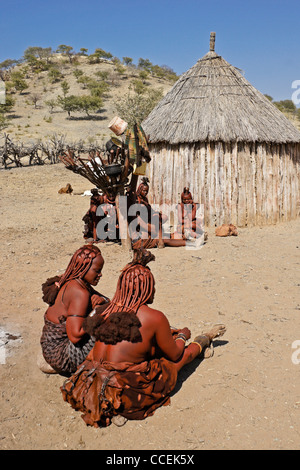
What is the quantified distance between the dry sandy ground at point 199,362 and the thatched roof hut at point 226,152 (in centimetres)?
97

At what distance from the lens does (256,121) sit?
8930 mm

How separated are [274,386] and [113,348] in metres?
1.37

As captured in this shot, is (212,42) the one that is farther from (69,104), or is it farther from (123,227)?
(69,104)

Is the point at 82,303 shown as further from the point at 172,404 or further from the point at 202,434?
the point at 202,434

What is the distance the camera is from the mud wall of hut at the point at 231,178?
28.9 feet

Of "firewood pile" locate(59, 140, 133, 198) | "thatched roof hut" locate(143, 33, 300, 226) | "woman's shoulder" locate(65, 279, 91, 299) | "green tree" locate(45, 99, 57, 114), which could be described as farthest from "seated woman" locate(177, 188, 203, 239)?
"green tree" locate(45, 99, 57, 114)

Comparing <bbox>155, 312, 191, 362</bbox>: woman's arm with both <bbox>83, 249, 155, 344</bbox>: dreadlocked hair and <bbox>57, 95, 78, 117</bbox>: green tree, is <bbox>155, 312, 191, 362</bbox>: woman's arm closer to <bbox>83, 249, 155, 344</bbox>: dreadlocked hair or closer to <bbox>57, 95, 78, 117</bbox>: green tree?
<bbox>83, 249, 155, 344</bbox>: dreadlocked hair

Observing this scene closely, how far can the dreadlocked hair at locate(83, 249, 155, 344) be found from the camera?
2656 mm

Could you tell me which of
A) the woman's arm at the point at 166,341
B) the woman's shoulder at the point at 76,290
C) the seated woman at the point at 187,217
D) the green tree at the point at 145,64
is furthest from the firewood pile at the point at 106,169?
the green tree at the point at 145,64

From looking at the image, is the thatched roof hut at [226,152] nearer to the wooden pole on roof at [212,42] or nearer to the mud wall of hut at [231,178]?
the mud wall of hut at [231,178]

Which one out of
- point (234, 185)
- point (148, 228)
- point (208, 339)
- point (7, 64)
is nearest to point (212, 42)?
point (234, 185)

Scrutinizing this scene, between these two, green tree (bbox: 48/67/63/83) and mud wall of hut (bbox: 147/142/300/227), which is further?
green tree (bbox: 48/67/63/83)

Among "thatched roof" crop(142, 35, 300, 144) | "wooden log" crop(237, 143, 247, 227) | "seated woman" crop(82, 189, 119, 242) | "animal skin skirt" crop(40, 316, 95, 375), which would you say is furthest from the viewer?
"wooden log" crop(237, 143, 247, 227)
